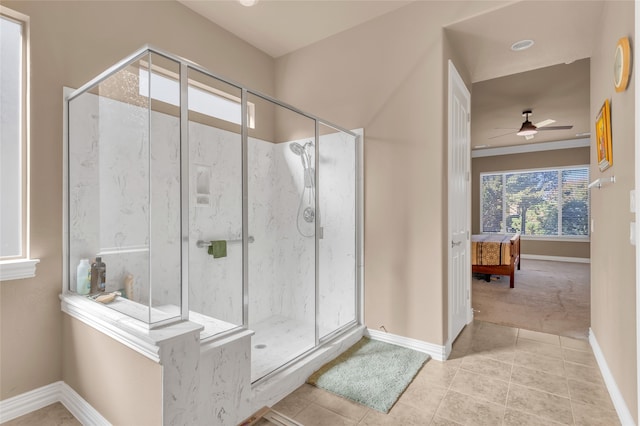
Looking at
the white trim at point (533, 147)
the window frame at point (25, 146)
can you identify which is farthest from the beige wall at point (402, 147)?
the white trim at point (533, 147)

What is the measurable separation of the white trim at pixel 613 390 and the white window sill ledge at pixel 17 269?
3352 mm

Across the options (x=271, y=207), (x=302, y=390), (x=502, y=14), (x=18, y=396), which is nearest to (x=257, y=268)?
(x=271, y=207)

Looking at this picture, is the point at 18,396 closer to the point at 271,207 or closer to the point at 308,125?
the point at 271,207

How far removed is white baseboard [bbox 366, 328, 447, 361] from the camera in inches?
99.3

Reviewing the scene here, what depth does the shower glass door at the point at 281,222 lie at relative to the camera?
3.05 metres

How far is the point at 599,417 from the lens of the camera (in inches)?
71.1

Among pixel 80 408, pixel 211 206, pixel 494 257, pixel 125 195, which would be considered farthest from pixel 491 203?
pixel 80 408

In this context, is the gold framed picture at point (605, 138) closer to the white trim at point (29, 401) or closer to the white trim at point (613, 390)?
the white trim at point (613, 390)

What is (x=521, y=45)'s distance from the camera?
2.76 meters

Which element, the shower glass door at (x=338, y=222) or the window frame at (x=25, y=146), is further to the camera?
the shower glass door at (x=338, y=222)

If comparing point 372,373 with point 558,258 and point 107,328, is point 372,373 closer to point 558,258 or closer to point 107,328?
point 107,328

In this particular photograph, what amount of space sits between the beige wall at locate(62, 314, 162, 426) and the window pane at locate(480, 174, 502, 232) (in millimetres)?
8365

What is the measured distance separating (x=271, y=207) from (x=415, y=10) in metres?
2.16

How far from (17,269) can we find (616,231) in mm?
3523
